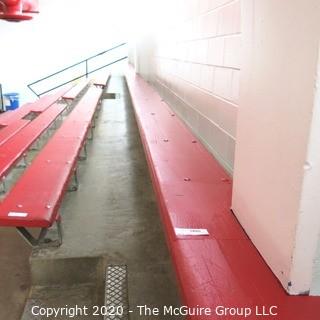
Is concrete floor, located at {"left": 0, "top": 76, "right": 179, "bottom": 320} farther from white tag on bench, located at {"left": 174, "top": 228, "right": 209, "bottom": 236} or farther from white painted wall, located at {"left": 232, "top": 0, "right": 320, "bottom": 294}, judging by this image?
white painted wall, located at {"left": 232, "top": 0, "right": 320, "bottom": 294}

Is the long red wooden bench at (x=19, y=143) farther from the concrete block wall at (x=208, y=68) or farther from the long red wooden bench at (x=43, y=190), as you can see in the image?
the concrete block wall at (x=208, y=68)

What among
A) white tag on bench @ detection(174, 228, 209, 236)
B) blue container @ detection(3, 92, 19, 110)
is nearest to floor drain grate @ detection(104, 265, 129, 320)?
white tag on bench @ detection(174, 228, 209, 236)

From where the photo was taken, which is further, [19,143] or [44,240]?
[19,143]

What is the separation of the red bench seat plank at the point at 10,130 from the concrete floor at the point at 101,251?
780mm

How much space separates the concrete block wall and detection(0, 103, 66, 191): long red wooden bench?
1179 mm

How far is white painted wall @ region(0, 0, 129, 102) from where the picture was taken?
849cm

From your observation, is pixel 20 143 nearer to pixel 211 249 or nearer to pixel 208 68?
pixel 208 68

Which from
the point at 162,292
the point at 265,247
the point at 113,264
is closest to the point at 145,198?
the point at 113,264

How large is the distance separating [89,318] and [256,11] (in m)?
1.37

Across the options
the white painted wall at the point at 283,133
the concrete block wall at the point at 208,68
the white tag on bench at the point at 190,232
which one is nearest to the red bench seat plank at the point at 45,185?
the white tag on bench at the point at 190,232

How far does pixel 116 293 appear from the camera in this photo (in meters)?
1.50

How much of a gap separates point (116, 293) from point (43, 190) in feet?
1.91

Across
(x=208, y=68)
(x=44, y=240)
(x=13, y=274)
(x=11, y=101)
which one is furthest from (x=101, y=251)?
(x=11, y=101)

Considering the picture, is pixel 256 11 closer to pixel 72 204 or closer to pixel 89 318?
pixel 89 318
